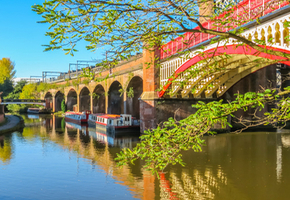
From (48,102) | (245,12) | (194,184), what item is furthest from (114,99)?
(48,102)

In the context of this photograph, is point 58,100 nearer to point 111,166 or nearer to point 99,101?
point 99,101

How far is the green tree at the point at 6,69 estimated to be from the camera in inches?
2563

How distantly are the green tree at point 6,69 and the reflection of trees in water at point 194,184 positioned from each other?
6294 centimetres

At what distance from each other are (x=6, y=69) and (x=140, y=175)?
216 feet

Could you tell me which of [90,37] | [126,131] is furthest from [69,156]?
[90,37]

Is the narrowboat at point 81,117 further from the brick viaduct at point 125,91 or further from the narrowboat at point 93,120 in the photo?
the narrowboat at point 93,120

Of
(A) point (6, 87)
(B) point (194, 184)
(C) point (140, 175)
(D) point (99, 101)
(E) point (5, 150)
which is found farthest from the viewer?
(A) point (6, 87)

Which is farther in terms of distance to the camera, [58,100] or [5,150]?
[58,100]

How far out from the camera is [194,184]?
30.9 ft

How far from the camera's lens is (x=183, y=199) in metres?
8.12

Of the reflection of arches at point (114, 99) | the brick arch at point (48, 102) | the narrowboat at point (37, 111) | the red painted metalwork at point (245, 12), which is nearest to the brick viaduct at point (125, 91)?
the reflection of arches at point (114, 99)

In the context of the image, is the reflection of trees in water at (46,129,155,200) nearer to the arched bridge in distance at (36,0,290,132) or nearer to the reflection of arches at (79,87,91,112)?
the arched bridge in distance at (36,0,290,132)

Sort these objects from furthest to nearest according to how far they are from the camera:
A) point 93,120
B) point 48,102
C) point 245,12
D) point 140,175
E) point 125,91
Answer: point 48,102 → point 93,120 → point 125,91 → point 140,175 → point 245,12

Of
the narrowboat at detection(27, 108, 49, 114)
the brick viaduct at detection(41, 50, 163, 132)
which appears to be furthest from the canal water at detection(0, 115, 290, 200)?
the narrowboat at detection(27, 108, 49, 114)
